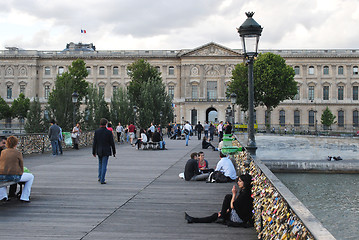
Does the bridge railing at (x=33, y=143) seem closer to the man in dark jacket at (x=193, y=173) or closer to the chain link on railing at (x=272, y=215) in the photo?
the man in dark jacket at (x=193, y=173)

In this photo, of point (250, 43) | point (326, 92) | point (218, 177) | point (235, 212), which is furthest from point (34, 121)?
point (326, 92)

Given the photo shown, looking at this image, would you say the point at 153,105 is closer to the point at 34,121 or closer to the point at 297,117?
the point at 34,121

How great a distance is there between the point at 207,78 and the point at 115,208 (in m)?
69.4

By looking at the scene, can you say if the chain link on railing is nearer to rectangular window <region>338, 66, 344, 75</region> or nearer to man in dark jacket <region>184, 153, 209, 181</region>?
man in dark jacket <region>184, 153, 209, 181</region>

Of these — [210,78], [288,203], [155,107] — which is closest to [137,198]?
[288,203]

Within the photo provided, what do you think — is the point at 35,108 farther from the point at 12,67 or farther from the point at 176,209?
the point at 12,67

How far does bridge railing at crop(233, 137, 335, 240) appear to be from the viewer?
379 cm

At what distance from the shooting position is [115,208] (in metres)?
8.26

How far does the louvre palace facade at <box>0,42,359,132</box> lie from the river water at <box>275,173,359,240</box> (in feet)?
144

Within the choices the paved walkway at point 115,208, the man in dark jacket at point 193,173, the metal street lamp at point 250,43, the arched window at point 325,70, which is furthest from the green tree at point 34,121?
the arched window at point 325,70

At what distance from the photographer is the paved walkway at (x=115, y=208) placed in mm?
6508

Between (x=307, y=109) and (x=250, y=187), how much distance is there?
73.9 meters

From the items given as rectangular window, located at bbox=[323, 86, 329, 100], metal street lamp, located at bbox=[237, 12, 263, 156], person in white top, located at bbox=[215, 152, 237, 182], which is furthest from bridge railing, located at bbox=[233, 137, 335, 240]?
rectangular window, located at bbox=[323, 86, 329, 100]

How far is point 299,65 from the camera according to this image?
77625 mm
